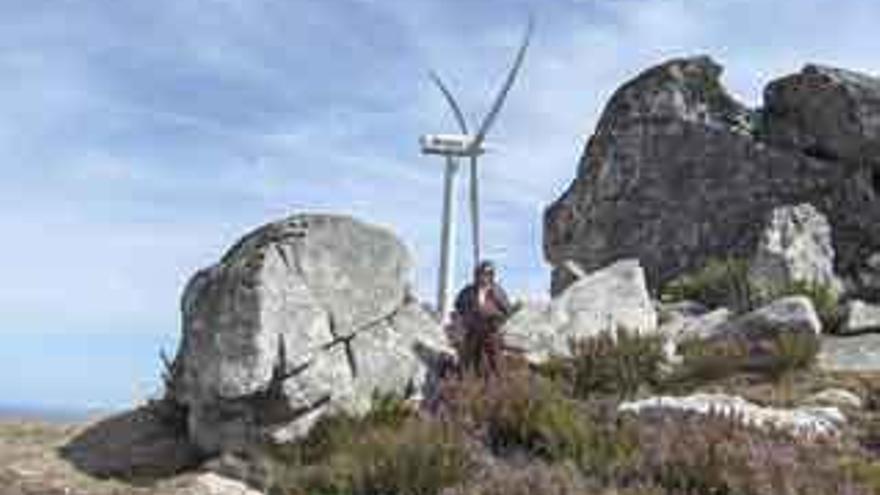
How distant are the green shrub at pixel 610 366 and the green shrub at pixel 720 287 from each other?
5.53m

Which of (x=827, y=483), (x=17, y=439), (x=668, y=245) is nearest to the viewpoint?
(x=827, y=483)

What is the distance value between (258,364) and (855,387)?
7.37 metres

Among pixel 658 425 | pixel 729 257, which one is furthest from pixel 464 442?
pixel 729 257

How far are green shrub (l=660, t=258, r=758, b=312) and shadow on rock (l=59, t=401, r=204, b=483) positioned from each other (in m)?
10.3

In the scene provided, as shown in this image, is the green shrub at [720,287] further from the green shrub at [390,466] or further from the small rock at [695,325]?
the green shrub at [390,466]

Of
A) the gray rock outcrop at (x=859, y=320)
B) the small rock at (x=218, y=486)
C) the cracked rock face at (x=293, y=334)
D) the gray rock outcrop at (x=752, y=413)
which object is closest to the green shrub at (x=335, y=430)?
the cracked rock face at (x=293, y=334)

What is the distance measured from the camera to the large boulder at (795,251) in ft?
86.5

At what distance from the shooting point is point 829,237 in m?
A: 28.5

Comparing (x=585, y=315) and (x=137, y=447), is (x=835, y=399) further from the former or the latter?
(x=137, y=447)

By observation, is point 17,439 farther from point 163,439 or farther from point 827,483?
point 827,483

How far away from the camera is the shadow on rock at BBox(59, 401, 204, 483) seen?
16.9m

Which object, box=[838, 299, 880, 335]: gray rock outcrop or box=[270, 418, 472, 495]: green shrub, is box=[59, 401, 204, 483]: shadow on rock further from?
box=[838, 299, 880, 335]: gray rock outcrop

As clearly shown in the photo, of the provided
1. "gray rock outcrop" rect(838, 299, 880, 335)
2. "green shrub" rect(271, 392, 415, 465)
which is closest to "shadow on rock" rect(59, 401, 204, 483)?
"green shrub" rect(271, 392, 415, 465)

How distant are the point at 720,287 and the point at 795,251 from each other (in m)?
1.77
